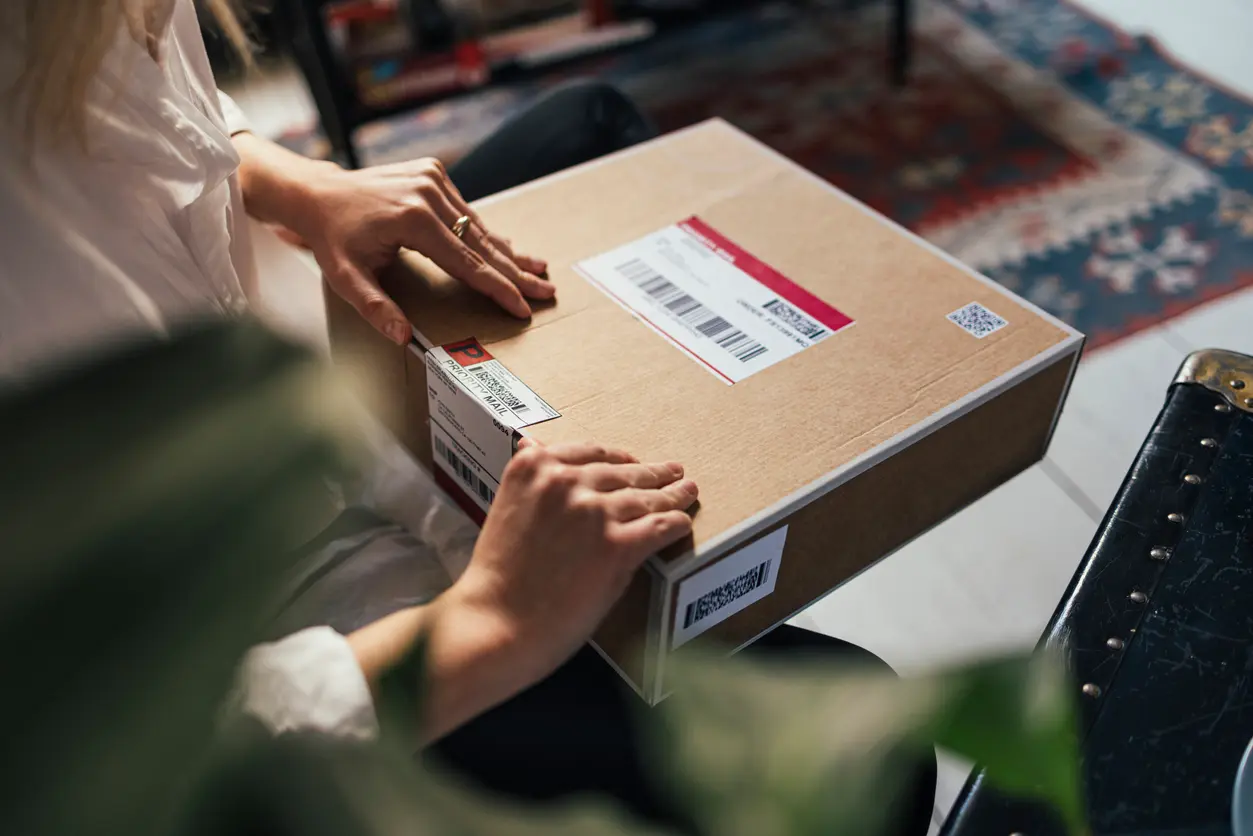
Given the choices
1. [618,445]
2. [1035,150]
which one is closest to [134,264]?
[618,445]

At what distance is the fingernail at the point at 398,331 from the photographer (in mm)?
709

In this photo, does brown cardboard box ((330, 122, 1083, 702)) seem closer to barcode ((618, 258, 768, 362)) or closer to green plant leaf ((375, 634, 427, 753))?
barcode ((618, 258, 768, 362))

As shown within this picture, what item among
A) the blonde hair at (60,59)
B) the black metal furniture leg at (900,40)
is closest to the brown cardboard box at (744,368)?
the blonde hair at (60,59)

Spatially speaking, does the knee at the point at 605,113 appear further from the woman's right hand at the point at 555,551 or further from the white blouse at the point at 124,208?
the woman's right hand at the point at 555,551

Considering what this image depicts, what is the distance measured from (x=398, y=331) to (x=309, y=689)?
38 cm

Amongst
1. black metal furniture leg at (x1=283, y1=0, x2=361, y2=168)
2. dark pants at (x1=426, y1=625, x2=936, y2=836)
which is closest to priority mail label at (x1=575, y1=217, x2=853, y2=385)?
dark pants at (x1=426, y1=625, x2=936, y2=836)

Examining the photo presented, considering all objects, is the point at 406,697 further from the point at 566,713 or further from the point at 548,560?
the point at 566,713

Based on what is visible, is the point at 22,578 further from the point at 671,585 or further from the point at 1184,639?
the point at 1184,639

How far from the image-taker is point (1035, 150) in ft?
6.57

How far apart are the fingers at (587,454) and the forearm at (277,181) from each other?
0.34m

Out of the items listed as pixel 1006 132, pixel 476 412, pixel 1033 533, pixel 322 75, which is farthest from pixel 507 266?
pixel 1006 132

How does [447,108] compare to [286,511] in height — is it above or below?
below

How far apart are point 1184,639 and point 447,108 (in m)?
1.90

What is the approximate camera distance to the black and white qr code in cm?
74
